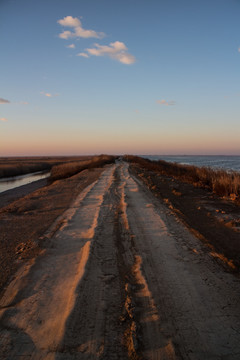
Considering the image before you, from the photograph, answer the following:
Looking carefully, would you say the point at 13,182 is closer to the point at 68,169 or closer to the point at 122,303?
the point at 68,169

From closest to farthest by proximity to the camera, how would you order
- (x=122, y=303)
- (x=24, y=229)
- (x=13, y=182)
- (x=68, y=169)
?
(x=122, y=303)
(x=24, y=229)
(x=13, y=182)
(x=68, y=169)

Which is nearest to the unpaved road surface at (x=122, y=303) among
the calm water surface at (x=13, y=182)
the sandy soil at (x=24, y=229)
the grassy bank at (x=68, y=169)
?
the sandy soil at (x=24, y=229)

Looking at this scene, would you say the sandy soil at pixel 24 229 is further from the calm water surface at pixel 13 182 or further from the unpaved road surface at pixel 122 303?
the calm water surface at pixel 13 182

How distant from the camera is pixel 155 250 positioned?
4.37m

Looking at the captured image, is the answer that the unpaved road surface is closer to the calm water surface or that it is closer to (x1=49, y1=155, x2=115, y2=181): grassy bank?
the calm water surface

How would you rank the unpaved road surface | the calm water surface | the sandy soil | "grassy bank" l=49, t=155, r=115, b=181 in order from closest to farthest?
the unpaved road surface, the sandy soil, the calm water surface, "grassy bank" l=49, t=155, r=115, b=181

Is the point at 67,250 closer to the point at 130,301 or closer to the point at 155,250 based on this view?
the point at 155,250

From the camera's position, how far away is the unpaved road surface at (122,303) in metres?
2.19

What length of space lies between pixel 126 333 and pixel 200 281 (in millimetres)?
1485

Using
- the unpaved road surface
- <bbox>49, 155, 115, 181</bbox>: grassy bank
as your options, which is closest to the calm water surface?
<bbox>49, 155, 115, 181</bbox>: grassy bank

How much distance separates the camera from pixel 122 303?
2826 millimetres

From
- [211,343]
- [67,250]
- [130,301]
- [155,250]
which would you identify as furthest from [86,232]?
[211,343]

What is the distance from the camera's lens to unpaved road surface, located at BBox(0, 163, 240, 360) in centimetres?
219

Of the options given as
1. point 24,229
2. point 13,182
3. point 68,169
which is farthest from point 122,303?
point 68,169
